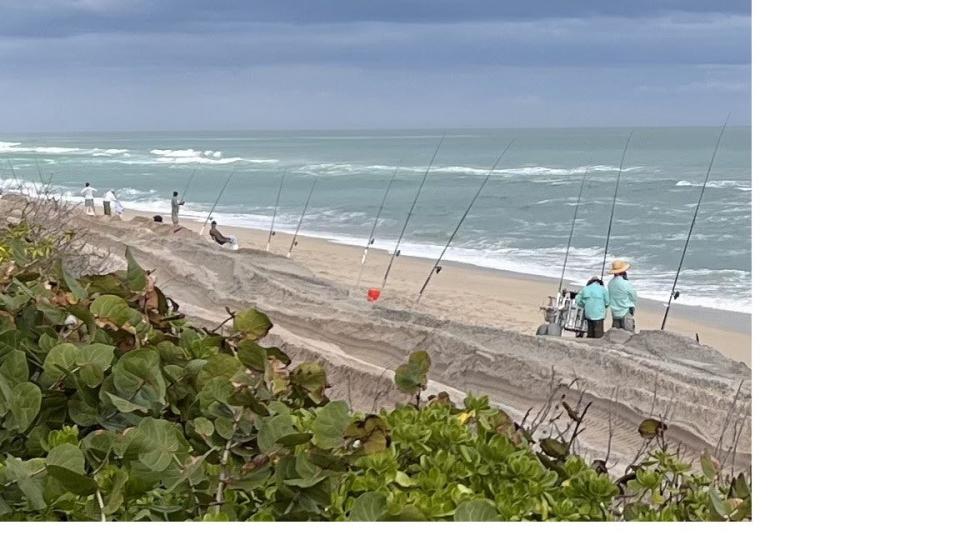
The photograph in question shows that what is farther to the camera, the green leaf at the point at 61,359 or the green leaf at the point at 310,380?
the green leaf at the point at 310,380

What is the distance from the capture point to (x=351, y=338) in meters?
3.46

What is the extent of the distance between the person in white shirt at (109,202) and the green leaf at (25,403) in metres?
2.51

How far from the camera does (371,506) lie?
3.22 ft

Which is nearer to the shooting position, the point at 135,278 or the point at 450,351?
the point at 135,278

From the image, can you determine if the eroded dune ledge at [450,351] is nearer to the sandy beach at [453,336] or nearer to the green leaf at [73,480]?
the sandy beach at [453,336]

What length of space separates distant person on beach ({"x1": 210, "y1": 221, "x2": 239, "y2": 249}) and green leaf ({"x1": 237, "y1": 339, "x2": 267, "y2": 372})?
256 cm

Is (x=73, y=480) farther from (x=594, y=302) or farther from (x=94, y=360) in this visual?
(x=594, y=302)

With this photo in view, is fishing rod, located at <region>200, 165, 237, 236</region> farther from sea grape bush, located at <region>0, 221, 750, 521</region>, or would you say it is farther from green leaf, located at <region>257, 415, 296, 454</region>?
green leaf, located at <region>257, 415, 296, 454</region>

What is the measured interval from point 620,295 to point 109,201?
1801 mm

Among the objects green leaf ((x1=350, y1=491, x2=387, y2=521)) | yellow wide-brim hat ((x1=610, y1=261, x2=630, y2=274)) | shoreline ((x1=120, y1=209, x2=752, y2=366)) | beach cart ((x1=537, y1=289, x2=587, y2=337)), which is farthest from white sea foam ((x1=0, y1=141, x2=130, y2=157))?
green leaf ((x1=350, y1=491, x2=387, y2=521))

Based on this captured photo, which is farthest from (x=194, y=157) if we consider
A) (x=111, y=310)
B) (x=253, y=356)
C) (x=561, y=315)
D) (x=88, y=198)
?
(x=253, y=356)

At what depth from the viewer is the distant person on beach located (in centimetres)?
369

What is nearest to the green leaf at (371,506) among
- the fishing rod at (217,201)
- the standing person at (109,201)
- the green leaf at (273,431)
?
the green leaf at (273,431)

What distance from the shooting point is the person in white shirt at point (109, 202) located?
3.49m
